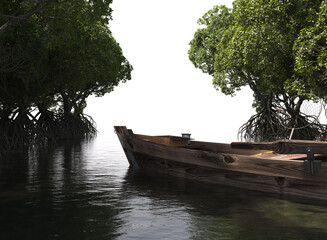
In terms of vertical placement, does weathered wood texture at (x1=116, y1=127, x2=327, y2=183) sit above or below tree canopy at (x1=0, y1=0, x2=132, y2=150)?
below

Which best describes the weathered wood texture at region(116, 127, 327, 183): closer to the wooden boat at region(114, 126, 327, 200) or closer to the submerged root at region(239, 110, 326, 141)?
the wooden boat at region(114, 126, 327, 200)

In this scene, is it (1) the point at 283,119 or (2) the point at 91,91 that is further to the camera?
(2) the point at 91,91

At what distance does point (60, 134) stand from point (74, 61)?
35.4 feet

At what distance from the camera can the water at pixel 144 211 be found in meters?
6.66

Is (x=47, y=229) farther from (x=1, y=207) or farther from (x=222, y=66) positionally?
(x=222, y=66)

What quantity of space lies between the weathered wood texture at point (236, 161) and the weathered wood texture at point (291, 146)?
1.08m

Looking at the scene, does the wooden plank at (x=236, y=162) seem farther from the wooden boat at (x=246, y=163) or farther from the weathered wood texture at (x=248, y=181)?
the weathered wood texture at (x=248, y=181)

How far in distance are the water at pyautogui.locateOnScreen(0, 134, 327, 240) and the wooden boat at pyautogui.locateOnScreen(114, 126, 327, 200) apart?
1.24 feet

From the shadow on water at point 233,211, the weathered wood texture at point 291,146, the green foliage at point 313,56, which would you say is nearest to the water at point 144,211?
the shadow on water at point 233,211

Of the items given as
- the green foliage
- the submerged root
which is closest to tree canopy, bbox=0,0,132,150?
the green foliage

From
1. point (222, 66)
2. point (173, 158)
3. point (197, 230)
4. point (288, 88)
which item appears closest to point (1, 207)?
point (197, 230)

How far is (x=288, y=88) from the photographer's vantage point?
62.8ft

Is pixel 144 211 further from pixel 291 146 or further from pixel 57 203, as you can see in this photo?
pixel 291 146

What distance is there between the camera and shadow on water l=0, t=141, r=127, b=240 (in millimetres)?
6789
